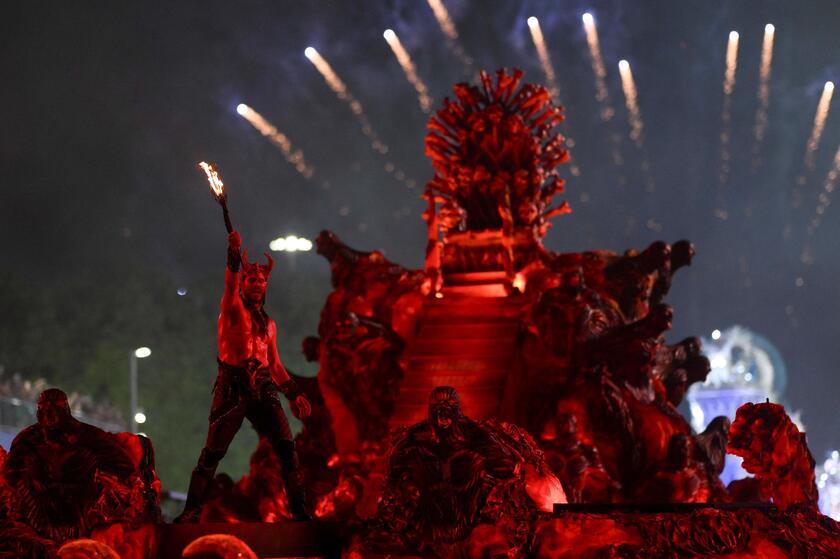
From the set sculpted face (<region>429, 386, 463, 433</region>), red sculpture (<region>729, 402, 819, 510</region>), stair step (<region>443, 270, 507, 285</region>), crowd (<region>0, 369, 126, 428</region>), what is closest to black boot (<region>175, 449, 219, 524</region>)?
sculpted face (<region>429, 386, 463, 433</region>)

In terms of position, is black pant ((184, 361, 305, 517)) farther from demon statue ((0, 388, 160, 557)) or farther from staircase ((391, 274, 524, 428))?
staircase ((391, 274, 524, 428))

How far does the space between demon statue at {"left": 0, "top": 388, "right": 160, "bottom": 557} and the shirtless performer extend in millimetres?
1142

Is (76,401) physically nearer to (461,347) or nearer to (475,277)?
(475,277)

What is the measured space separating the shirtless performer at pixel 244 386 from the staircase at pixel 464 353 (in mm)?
5027

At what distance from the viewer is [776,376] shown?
4906cm

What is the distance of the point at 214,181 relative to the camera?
10.7m

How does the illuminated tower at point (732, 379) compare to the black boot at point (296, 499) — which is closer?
the black boot at point (296, 499)

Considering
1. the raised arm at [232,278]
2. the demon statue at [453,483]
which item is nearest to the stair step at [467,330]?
the raised arm at [232,278]

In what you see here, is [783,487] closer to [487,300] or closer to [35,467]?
[35,467]

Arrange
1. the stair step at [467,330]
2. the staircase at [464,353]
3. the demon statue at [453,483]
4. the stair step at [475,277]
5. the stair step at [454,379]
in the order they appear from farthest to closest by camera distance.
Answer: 1. the stair step at [475,277]
2. the stair step at [467,330]
3. the stair step at [454,379]
4. the staircase at [464,353]
5. the demon statue at [453,483]

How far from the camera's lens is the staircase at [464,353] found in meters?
16.2

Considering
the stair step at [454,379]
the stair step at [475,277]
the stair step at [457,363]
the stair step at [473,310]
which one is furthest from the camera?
the stair step at [475,277]

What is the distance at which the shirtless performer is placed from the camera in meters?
10.8

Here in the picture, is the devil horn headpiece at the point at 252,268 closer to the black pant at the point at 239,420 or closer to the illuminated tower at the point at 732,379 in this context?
the black pant at the point at 239,420
